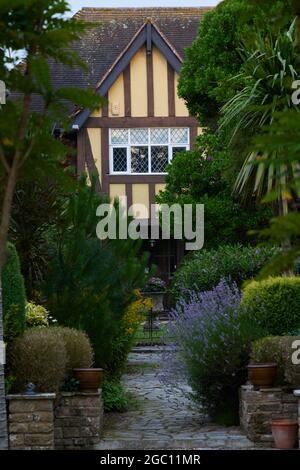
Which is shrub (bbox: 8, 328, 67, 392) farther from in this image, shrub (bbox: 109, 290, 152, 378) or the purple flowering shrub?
shrub (bbox: 109, 290, 152, 378)

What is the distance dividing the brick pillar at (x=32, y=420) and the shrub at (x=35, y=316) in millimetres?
2266

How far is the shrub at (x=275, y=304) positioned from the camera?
450 inches

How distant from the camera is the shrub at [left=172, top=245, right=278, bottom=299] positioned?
59.7 feet

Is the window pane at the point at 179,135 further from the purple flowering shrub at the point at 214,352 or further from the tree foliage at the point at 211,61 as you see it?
the purple flowering shrub at the point at 214,352

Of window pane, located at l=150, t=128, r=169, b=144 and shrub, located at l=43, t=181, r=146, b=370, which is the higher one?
window pane, located at l=150, t=128, r=169, b=144

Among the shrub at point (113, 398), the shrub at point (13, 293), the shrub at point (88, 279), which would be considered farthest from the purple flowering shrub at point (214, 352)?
the shrub at point (13, 293)

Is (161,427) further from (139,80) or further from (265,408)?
(139,80)

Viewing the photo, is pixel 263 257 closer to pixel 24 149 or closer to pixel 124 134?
pixel 124 134

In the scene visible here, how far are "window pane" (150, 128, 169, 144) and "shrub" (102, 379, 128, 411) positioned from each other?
49.6ft

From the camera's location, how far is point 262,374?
9789mm

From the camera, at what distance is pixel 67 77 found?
Result: 27719 millimetres

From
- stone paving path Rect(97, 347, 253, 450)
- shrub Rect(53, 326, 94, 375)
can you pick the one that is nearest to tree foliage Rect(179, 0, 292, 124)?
stone paving path Rect(97, 347, 253, 450)
